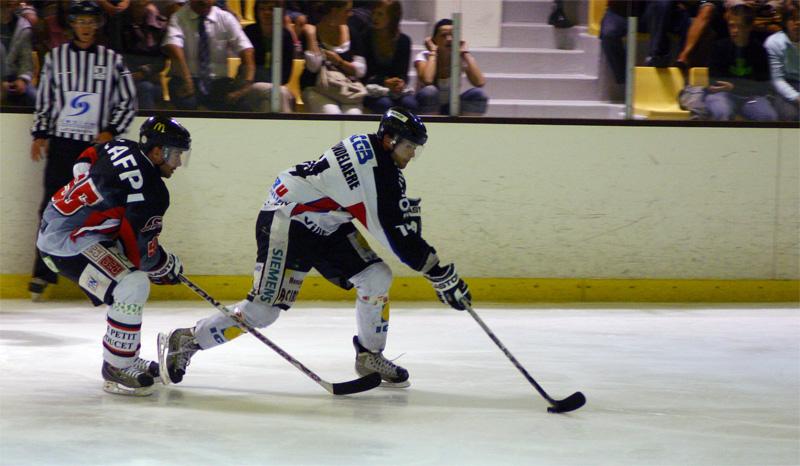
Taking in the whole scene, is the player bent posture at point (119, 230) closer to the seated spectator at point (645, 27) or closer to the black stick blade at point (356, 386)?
the black stick blade at point (356, 386)

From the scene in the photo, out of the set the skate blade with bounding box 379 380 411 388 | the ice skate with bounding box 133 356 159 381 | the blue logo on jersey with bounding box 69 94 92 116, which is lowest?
the skate blade with bounding box 379 380 411 388

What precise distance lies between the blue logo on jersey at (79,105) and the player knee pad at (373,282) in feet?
7.16

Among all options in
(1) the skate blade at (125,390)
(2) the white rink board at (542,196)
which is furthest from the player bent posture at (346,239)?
(2) the white rink board at (542,196)

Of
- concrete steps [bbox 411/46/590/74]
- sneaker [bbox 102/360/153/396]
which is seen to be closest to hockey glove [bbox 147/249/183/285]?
sneaker [bbox 102/360/153/396]

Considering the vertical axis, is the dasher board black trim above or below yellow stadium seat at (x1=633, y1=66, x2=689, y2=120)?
below

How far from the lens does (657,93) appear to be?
5.73 m

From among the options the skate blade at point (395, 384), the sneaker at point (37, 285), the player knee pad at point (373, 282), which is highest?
the player knee pad at point (373, 282)

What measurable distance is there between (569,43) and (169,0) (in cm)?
207

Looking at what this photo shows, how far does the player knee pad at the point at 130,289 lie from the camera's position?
11.9ft

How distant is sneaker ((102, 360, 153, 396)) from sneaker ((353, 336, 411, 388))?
2.49 feet

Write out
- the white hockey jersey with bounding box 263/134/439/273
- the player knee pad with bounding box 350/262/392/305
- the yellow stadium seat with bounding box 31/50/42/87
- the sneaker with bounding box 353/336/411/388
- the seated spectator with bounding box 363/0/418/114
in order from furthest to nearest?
1. the seated spectator with bounding box 363/0/418/114
2. the yellow stadium seat with bounding box 31/50/42/87
3. the sneaker with bounding box 353/336/411/388
4. the player knee pad with bounding box 350/262/392/305
5. the white hockey jersey with bounding box 263/134/439/273

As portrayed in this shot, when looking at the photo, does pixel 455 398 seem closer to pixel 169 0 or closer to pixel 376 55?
pixel 376 55

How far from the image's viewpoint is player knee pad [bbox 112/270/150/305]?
363cm

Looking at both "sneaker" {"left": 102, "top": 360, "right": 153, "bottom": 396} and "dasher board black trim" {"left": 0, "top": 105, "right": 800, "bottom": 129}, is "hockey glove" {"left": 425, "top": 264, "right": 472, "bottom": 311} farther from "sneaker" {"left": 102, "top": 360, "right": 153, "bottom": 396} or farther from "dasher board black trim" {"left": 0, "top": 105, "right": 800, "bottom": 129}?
"dasher board black trim" {"left": 0, "top": 105, "right": 800, "bottom": 129}
